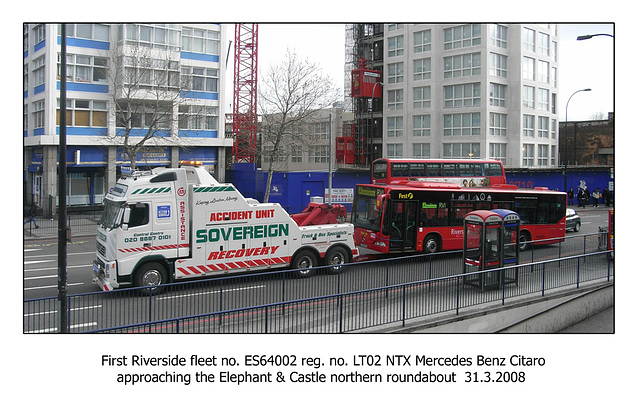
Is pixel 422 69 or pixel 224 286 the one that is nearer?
pixel 224 286

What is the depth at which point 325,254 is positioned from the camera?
1762 centimetres

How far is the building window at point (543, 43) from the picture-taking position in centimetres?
4738

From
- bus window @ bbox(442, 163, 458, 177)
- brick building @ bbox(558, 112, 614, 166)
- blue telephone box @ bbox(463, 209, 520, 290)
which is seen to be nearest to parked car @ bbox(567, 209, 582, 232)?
bus window @ bbox(442, 163, 458, 177)

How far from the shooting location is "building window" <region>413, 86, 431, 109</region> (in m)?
47.8

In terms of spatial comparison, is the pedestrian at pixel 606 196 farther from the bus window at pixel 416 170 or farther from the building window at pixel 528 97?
the bus window at pixel 416 170

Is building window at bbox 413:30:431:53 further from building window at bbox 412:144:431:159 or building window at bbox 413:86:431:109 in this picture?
building window at bbox 412:144:431:159

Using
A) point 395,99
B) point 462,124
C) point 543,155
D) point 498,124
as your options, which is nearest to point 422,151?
point 462,124

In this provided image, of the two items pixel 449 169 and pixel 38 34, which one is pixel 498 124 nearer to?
pixel 449 169

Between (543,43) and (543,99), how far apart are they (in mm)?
4751

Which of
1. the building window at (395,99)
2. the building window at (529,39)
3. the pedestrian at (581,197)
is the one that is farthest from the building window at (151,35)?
the pedestrian at (581,197)

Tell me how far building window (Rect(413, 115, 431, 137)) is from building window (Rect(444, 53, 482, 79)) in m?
4.38

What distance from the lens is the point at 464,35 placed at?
44.5m
